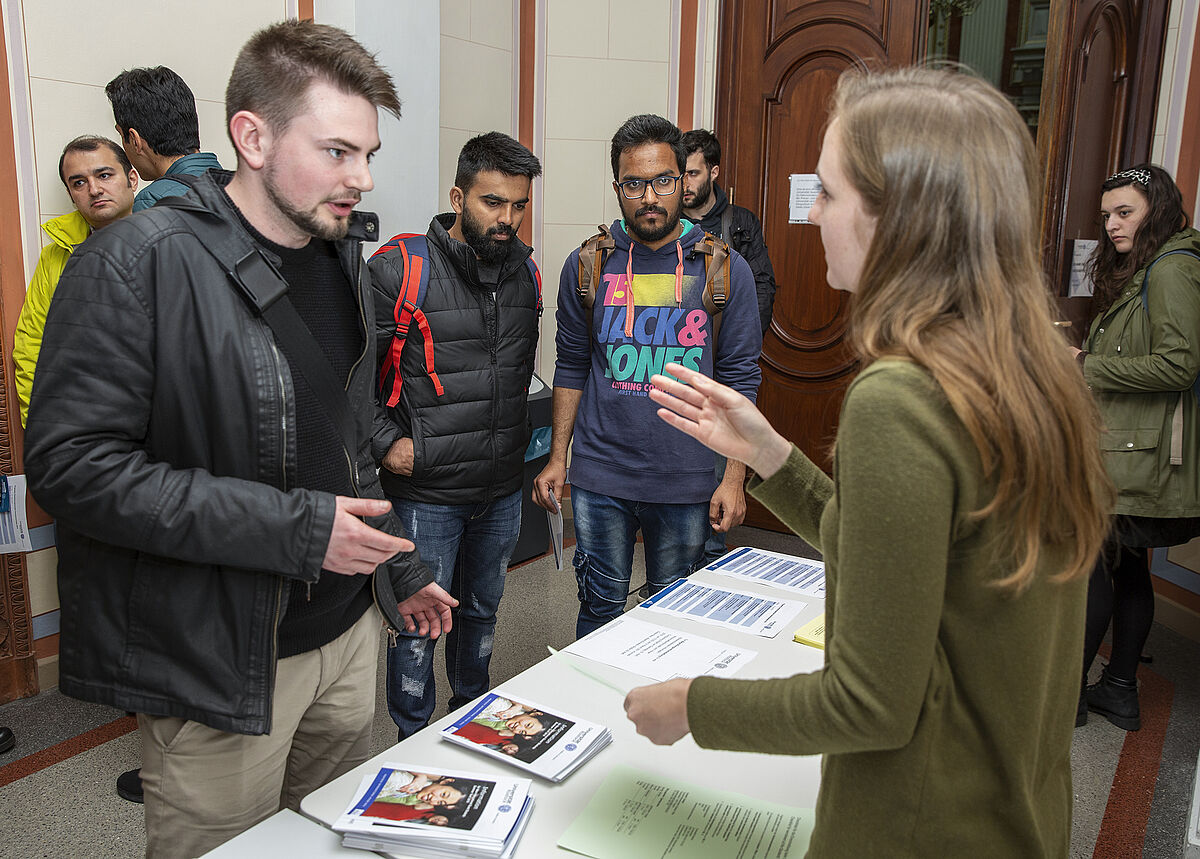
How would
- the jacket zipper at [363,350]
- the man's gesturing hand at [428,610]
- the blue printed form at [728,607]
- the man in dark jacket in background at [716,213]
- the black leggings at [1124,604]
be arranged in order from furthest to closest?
the man in dark jacket in background at [716,213] → the black leggings at [1124,604] → the blue printed form at [728,607] → the man's gesturing hand at [428,610] → the jacket zipper at [363,350]

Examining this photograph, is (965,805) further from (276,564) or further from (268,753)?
(268,753)

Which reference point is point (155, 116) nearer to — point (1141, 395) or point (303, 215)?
point (303, 215)

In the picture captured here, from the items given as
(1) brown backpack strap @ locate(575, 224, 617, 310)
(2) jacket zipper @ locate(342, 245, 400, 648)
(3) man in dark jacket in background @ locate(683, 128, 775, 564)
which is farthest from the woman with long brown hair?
(3) man in dark jacket in background @ locate(683, 128, 775, 564)

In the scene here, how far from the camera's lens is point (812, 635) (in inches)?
67.5

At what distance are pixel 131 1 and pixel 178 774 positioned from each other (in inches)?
104

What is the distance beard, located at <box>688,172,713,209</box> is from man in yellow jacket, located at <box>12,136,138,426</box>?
2139mm

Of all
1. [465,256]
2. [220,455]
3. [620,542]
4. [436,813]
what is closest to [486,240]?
[465,256]

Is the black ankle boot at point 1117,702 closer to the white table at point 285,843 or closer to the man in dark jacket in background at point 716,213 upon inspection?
the man in dark jacket in background at point 716,213

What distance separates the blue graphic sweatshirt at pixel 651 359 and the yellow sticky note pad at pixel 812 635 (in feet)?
2.43

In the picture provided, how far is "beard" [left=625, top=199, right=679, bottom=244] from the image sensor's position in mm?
2465

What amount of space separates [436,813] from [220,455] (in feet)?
1.94

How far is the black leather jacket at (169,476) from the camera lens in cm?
119

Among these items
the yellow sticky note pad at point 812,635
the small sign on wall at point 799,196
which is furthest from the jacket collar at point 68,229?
the small sign on wall at point 799,196

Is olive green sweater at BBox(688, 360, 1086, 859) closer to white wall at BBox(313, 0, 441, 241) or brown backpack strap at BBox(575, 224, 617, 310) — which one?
brown backpack strap at BBox(575, 224, 617, 310)
